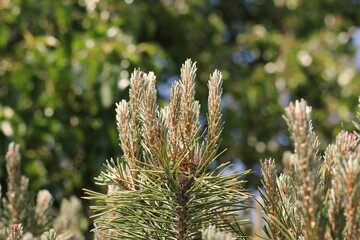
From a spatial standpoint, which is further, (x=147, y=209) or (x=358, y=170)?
(x=147, y=209)

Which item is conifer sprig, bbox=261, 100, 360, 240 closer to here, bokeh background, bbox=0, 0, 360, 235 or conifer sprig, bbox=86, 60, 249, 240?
conifer sprig, bbox=86, 60, 249, 240

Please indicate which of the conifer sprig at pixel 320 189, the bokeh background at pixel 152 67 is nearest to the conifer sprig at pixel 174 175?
the conifer sprig at pixel 320 189

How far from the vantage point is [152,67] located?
11.8ft

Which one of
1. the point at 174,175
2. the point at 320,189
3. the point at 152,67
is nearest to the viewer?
the point at 320,189

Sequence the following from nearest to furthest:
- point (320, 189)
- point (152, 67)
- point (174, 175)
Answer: point (320, 189) < point (174, 175) < point (152, 67)

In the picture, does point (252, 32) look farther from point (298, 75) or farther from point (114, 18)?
point (114, 18)

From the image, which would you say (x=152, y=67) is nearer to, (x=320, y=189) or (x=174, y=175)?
(x=174, y=175)

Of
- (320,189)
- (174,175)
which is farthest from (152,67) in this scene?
(320,189)

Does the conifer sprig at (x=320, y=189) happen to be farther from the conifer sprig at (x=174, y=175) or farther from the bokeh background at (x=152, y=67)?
the bokeh background at (x=152, y=67)

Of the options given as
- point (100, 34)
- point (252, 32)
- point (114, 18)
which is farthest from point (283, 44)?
point (100, 34)

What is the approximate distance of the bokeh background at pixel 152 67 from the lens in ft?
11.6

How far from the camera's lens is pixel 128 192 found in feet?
3.55

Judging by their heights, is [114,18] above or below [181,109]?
above

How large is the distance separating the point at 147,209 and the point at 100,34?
2663 mm
